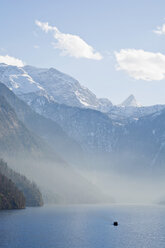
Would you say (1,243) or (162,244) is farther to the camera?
(162,244)

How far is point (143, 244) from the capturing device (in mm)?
187875

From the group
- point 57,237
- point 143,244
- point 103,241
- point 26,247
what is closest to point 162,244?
point 143,244

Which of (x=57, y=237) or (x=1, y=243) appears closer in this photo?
(x=1, y=243)

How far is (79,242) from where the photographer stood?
184875 mm

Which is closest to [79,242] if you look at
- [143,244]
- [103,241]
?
[103,241]

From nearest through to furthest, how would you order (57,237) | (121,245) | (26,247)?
1. (26,247)
2. (121,245)
3. (57,237)

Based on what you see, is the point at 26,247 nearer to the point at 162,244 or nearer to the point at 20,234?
the point at 20,234

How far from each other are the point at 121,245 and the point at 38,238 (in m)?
37.3

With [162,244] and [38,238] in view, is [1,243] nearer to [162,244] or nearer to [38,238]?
[38,238]

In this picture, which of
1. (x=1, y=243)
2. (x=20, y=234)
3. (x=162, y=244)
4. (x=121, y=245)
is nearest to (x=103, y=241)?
(x=121, y=245)

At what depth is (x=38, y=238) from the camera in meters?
189

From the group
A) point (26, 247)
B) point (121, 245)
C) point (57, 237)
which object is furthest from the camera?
point (57, 237)

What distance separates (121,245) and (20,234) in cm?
4762

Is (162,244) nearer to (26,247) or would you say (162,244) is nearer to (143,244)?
(143,244)
